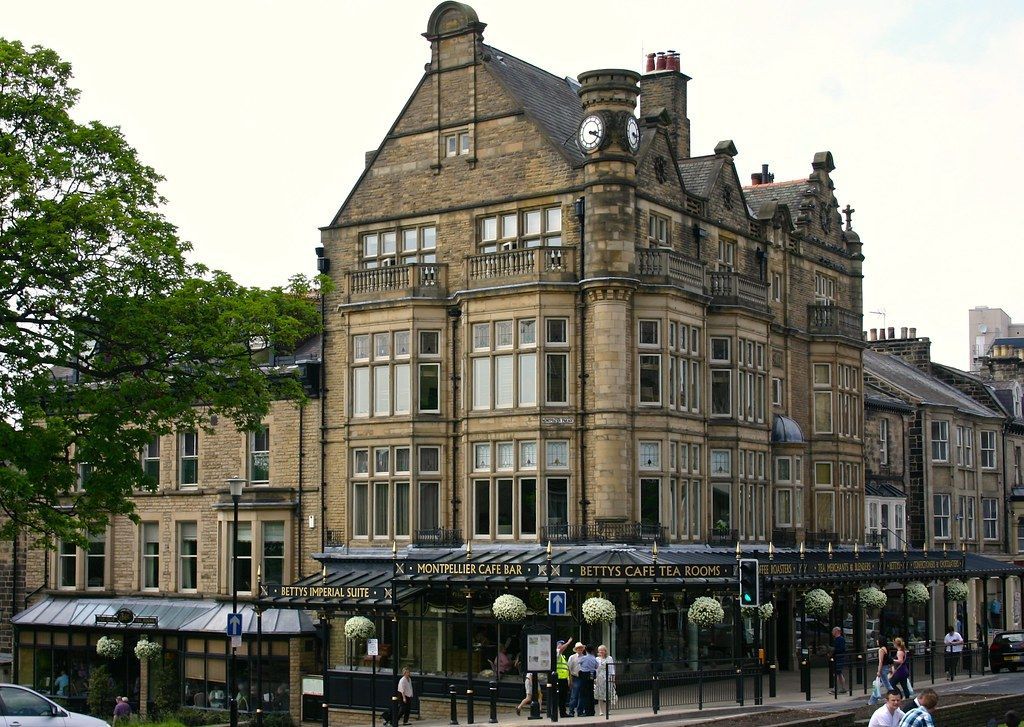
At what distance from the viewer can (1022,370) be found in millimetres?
74875

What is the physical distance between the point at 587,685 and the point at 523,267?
12.7m

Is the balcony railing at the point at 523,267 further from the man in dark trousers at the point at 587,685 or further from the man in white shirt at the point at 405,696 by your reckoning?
the man in dark trousers at the point at 587,685

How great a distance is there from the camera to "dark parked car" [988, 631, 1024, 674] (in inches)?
1777

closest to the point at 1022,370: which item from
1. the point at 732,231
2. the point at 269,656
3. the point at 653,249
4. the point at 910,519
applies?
the point at 910,519

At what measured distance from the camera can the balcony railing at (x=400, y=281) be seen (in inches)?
1682

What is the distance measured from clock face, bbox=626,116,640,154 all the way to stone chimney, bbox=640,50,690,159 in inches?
255

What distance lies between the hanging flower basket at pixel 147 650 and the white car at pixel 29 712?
18466 millimetres

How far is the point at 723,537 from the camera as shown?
140 feet

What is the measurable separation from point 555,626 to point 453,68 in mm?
16585

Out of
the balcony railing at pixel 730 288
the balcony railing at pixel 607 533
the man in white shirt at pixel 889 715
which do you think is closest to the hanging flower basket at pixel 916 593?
the balcony railing at pixel 730 288

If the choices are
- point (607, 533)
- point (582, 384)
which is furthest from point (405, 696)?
point (582, 384)

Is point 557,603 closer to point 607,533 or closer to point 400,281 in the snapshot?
point 607,533

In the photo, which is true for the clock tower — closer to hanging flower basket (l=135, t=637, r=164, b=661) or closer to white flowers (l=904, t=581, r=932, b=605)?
white flowers (l=904, t=581, r=932, b=605)

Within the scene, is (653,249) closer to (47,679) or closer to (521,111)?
(521,111)
